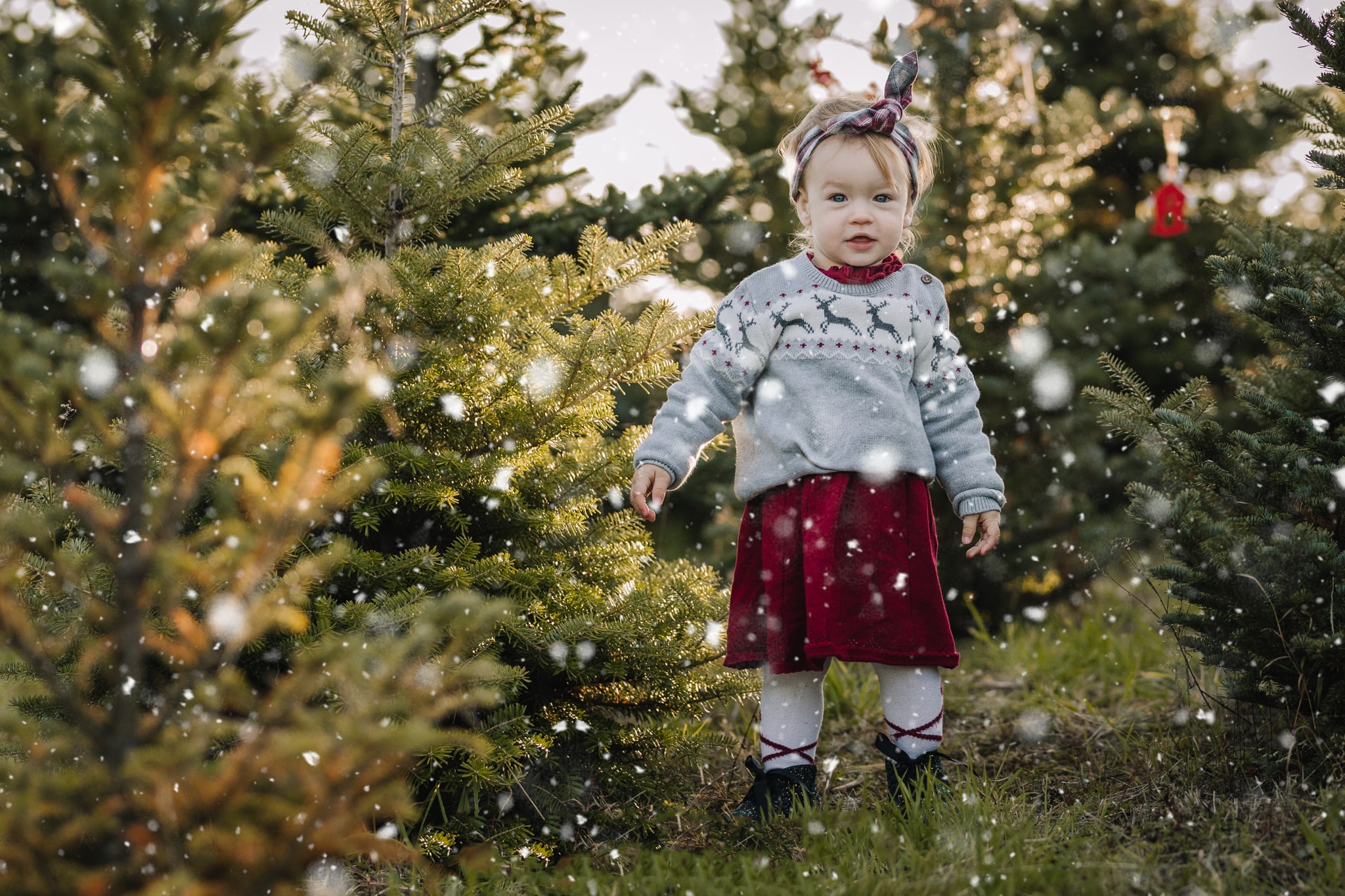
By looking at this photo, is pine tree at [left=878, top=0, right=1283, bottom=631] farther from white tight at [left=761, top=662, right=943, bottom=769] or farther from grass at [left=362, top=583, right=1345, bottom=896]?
white tight at [left=761, top=662, right=943, bottom=769]

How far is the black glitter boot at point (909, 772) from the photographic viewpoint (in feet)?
7.91

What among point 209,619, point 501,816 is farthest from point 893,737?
point 209,619

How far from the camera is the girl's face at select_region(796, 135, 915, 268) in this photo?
8.53 ft

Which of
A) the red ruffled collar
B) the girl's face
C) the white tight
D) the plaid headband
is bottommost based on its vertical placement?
the white tight

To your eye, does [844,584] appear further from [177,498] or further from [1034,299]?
[1034,299]

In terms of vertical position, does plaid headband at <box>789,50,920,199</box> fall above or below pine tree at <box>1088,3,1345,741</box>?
above

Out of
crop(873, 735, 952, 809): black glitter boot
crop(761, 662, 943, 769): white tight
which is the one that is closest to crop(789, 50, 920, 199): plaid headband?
crop(761, 662, 943, 769): white tight

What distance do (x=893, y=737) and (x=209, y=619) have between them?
194cm

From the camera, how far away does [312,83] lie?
1.43 m

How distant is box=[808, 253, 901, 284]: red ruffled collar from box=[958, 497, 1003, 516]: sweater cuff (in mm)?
715

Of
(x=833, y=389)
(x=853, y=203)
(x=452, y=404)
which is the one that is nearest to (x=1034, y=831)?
(x=833, y=389)

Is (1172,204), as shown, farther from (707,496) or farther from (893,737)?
(893,737)

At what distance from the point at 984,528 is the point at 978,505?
3.0 inches

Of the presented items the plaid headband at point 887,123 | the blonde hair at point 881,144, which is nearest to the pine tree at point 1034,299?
the blonde hair at point 881,144
